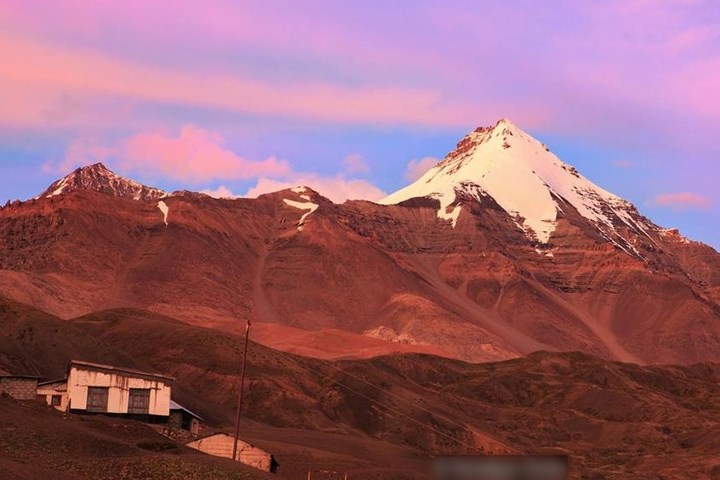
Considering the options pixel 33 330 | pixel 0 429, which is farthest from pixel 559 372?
pixel 0 429

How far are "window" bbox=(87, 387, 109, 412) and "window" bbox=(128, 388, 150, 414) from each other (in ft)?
5.80

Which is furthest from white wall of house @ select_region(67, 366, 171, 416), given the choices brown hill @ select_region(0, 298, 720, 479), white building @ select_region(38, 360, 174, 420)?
brown hill @ select_region(0, 298, 720, 479)

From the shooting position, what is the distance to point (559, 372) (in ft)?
560

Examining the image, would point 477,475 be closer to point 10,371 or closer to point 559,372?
point 10,371

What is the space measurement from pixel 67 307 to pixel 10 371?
406 ft

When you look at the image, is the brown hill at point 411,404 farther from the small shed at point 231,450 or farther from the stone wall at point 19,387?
the stone wall at point 19,387

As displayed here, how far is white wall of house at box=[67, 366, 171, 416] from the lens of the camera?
5881 cm

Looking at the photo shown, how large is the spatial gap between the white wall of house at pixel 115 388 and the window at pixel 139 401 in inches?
6.9

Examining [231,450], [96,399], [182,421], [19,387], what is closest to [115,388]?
[96,399]

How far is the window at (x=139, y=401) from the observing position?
61406 mm

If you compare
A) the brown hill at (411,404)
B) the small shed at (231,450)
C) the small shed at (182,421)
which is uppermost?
the brown hill at (411,404)

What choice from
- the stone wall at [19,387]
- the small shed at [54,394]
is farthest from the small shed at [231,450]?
the stone wall at [19,387]

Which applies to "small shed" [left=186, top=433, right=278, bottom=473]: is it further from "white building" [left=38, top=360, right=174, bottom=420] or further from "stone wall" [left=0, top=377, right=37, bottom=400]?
"stone wall" [left=0, top=377, right=37, bottom=400]

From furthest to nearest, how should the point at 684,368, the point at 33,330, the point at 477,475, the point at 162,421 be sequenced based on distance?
the point at 684,368 → the point at 33,330 → the point at 162,421 → the point at 477,475
